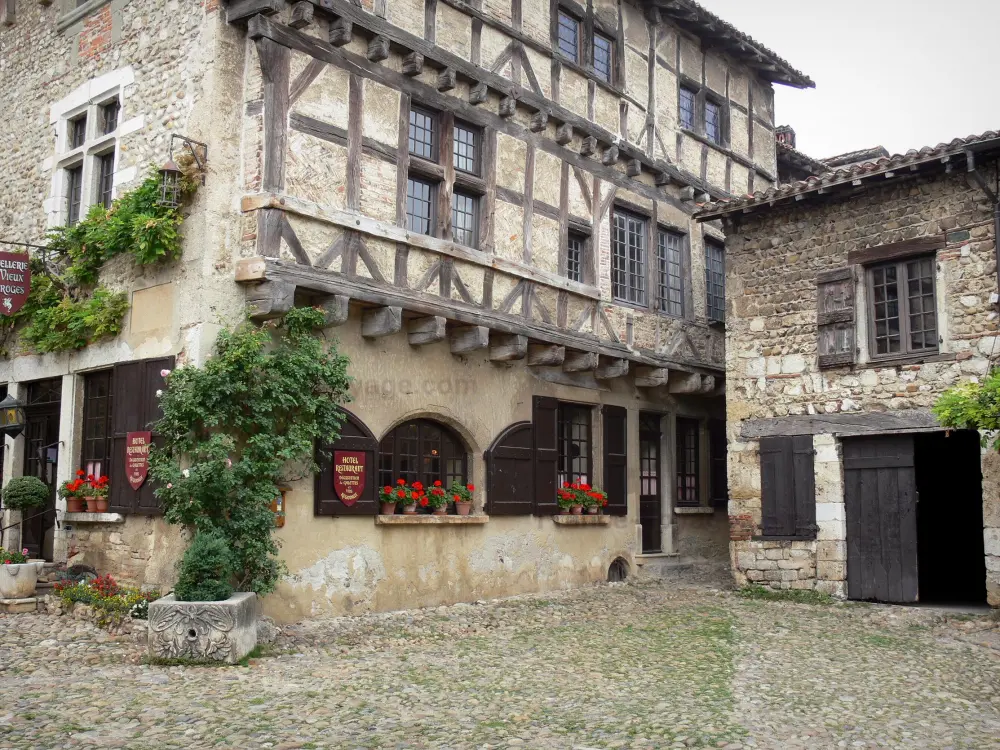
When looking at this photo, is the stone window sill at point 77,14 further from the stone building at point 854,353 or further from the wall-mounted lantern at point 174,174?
the stone building at point 854,353

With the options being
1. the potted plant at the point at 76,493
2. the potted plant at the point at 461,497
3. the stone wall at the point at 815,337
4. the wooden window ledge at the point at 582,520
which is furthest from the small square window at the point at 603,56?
the potted plant at the point at 76,493

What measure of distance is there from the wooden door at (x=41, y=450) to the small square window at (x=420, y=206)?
4468 mm

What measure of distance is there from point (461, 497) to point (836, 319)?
5000mm

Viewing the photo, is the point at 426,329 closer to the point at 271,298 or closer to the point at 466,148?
the point at 271,298

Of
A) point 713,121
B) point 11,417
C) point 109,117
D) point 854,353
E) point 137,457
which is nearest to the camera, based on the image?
point 137,457

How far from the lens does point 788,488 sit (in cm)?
1205

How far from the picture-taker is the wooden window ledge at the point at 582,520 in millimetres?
12617

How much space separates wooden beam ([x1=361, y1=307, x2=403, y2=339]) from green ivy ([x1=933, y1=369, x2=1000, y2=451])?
5313 millimetres

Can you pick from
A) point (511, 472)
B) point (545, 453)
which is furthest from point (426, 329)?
point (545, 453)

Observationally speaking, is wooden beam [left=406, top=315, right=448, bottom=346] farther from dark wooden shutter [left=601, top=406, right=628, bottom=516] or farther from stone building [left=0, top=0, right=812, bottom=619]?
dark wooden shutter [left=601, top=406, right=628, bottom=516]

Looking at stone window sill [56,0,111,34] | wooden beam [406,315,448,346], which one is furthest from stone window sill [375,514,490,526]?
stone window sill [56,0,111,34]

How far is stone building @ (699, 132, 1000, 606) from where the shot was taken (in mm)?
10938

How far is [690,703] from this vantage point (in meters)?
6.56

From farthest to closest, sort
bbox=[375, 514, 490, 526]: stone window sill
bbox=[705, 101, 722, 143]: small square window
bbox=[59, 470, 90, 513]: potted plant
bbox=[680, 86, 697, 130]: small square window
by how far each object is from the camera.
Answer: bbox=[705, 101, 722, 143]: small square window < bbox=[680, 86, 697, 130]: small square window < bbox=[375, 514, 490, 526]: stone window sill < bbox=[59, 470, 90, 513]: potted plant
